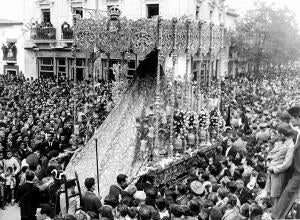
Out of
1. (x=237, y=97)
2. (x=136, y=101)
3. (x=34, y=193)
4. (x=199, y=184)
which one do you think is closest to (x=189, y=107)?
(x=136, y=101)

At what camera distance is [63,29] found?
Answer: 23.9 m

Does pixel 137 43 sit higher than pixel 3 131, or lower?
higher

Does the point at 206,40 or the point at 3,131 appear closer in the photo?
the point at 3,131

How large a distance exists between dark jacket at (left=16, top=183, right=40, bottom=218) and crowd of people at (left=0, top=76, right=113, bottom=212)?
0.56m

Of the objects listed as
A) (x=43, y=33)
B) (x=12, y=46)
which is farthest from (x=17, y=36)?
(x=43, y=33)

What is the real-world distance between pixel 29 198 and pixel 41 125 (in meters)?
5.54

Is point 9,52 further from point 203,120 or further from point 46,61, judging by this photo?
point 203,120

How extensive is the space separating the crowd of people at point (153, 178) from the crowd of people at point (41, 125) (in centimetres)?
3

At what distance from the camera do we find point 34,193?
689 centimetres

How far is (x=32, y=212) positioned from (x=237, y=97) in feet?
45.9

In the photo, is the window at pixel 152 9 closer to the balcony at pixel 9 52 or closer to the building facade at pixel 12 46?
the building facade at pixel 12 46

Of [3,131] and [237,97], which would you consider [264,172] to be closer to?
[3,131]

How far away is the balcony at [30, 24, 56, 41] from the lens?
80.5ft

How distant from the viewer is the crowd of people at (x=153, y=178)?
524 centimetres
